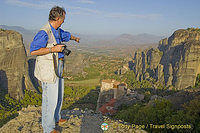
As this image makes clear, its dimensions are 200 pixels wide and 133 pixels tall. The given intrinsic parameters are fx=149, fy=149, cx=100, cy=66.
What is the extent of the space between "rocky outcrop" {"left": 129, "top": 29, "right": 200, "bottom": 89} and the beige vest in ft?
A: 174

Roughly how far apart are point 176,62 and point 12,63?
177 ft

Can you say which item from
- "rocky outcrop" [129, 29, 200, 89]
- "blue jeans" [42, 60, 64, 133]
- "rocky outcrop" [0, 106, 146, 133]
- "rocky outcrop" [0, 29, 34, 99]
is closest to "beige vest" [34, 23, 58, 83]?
"blue jeans" [42, 60, 64, 133]

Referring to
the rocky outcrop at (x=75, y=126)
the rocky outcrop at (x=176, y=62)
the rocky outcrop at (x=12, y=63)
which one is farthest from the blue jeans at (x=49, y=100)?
the rocky outcrop at (x=176, y=62)

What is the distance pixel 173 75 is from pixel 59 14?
2229 inches

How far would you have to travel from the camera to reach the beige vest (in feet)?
8.98

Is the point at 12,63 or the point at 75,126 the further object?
the point at 12,63

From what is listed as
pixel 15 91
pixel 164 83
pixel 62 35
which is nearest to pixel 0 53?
pixel 15 91

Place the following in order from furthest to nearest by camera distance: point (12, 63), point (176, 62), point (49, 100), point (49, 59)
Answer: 1. point (176, 62)
2. point (12, 63)
3. point (49, 100)
4. point (49, 59)

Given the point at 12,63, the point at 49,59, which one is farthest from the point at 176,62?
the point at 49,59

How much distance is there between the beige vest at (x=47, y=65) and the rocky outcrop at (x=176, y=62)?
53.0 meters

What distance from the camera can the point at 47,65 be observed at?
2.77 meters

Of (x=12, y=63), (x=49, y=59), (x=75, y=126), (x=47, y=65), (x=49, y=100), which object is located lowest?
(x=12, y=63)

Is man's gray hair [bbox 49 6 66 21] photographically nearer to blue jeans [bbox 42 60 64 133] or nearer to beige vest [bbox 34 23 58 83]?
beige vest [bbox 34 23 58 83]

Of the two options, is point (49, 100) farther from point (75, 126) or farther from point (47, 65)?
point (75, 126)
